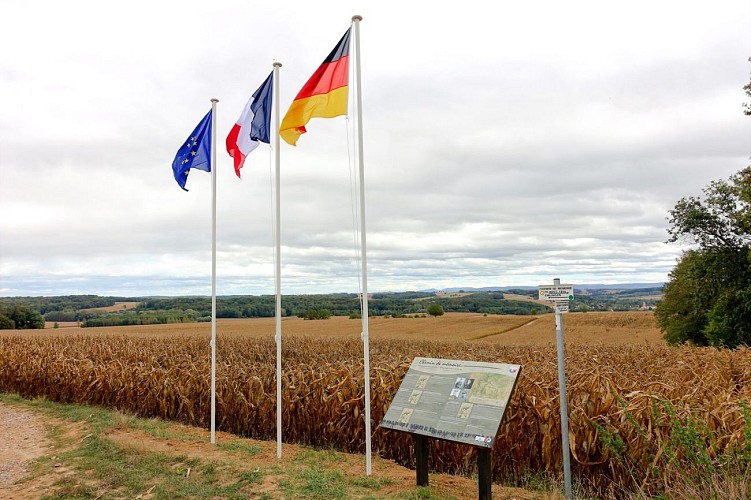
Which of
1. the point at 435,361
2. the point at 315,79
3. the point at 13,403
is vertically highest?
the point at 315,79

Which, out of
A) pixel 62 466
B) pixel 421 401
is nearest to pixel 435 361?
pixel 421 401

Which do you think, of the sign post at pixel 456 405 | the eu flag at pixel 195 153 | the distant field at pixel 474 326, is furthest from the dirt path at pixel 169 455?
the distant field at pixel 474 326

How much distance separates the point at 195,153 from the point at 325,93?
3.78 meters

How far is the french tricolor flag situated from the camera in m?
8.57

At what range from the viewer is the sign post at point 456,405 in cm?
563

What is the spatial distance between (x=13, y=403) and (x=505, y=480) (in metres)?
14.5

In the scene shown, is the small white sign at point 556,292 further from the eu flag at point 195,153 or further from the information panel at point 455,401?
the eu flag at point 195,153

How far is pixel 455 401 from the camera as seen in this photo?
241 inches

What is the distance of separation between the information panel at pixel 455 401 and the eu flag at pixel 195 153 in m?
6.02

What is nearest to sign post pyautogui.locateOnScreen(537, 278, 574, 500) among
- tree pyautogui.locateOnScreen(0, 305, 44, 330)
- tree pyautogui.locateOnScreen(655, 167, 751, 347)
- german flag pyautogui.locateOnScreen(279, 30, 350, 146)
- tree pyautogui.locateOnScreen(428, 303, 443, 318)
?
german flag pyautogui.locateOnScreen(279, 30, 350, 146)

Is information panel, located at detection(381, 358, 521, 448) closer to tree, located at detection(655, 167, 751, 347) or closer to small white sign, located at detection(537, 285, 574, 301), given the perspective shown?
small white sign, located at detection(537, 285, 574, 301)

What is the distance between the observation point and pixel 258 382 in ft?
33.9

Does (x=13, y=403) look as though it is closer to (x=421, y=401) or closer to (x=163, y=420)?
(x=163, y=420)

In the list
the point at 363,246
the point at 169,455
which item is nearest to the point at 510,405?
the point at 363,246
